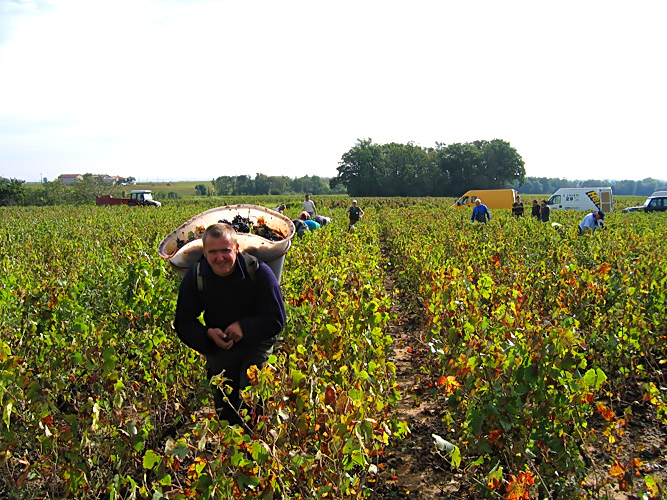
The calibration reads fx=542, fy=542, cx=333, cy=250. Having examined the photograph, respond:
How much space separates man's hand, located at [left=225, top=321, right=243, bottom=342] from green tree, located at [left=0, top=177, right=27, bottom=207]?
2088 inches

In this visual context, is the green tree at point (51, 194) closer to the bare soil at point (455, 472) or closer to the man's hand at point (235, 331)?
the bare soil at point (455, 472)

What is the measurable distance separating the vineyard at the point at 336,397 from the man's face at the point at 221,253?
660 millimetres

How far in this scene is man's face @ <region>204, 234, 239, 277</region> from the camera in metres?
2.97

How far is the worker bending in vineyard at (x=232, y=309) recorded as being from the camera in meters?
3.12

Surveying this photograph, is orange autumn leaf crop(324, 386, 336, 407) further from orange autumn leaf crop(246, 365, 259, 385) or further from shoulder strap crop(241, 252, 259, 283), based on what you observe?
shoulder strap crop(241, 252, 259, 283)

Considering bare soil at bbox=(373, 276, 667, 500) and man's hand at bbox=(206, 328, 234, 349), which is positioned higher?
man's hand at bbox=(206, 328, 234, 349)

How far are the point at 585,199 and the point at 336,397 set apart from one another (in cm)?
2785

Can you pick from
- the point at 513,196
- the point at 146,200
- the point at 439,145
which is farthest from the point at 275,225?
the point at 439,145

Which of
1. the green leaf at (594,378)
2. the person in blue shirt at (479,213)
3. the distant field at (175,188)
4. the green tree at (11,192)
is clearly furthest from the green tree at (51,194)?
the green leaf at (594,378)

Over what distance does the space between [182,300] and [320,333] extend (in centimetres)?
86

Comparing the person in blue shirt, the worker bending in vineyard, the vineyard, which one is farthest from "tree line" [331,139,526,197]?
the worker bending in vineyard

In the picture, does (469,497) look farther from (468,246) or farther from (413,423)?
(468,246)

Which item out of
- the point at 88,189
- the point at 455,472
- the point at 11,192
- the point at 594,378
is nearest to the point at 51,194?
the point at 88,189

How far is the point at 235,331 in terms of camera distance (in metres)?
3.11
